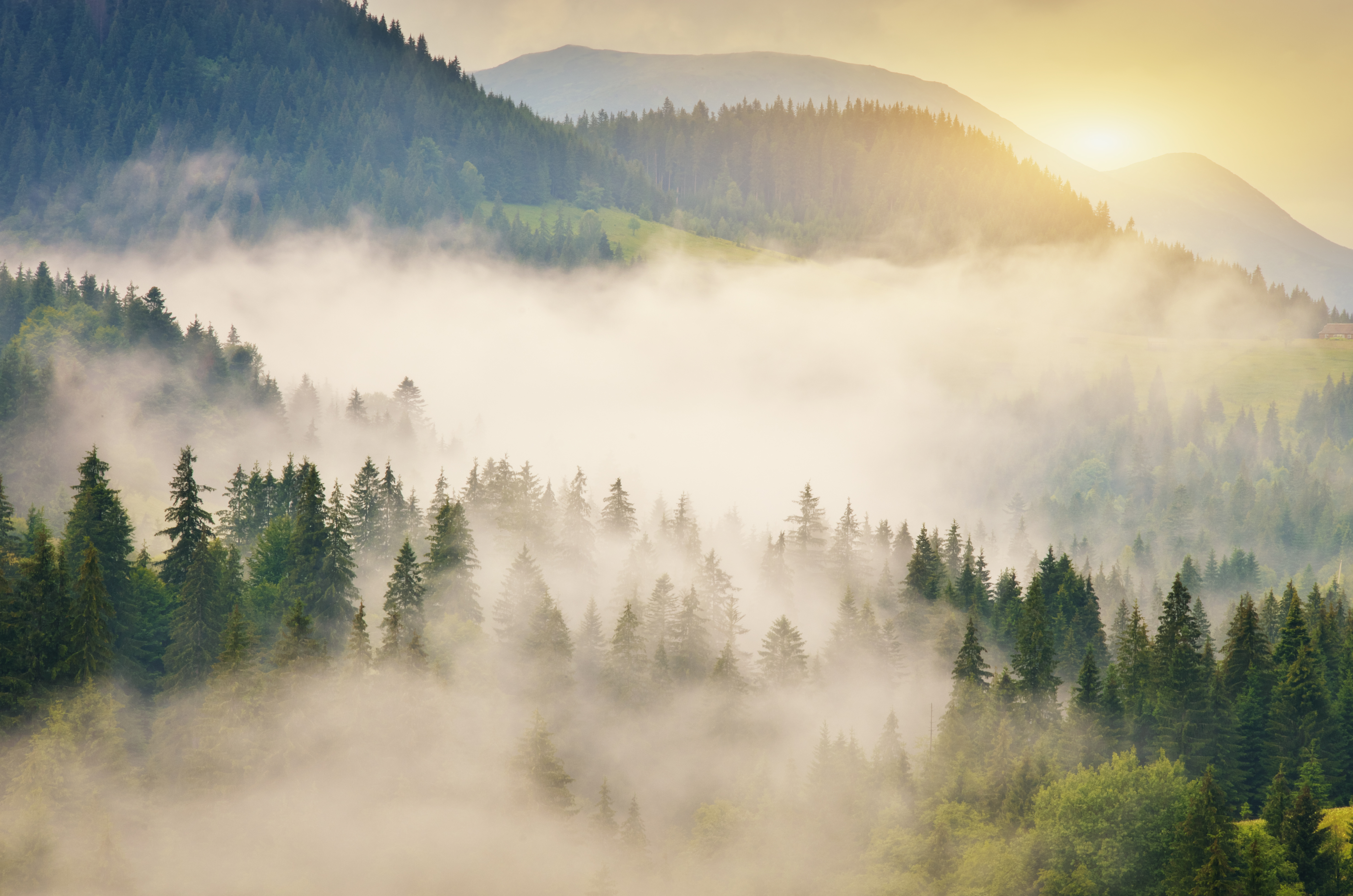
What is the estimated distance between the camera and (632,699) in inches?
4117

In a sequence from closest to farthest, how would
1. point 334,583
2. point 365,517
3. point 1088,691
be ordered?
point 1088,691
point 334,583
point 365,517

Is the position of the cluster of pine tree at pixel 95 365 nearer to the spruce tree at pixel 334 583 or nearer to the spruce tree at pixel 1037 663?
the spruce tree at pixel 334 583

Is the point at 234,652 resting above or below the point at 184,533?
below

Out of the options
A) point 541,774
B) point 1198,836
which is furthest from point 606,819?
point 1198,836

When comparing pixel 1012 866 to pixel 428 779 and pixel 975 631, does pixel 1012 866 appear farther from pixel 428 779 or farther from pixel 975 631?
pixel 428 779

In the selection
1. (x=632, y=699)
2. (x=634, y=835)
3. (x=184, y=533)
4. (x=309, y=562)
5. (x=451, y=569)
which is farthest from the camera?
(x=632, y=699)

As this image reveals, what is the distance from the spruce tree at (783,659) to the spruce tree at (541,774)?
106ft

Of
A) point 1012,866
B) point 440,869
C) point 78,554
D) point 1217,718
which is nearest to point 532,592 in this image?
point 440,869

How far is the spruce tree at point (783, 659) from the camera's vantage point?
11044cm

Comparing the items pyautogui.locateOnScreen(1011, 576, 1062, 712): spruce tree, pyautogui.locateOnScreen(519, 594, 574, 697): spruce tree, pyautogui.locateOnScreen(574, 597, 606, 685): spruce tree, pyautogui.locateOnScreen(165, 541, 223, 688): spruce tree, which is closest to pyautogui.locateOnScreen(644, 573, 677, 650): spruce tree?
pyautogui.locateOnScreen(574, 597, 606, 685): spruce tree

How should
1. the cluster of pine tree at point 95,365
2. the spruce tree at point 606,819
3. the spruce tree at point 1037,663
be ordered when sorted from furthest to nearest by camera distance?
the cluster of pine tree at point 95,365 → the spruce tree at point 1037,663 → the spruce tree at point 606,819

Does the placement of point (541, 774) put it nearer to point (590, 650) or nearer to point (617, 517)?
point (590, 650)

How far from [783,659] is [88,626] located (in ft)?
213

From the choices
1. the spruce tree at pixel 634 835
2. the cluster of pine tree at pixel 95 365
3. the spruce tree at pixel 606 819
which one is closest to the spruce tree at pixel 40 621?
the spruce tree at pixel 606 819
